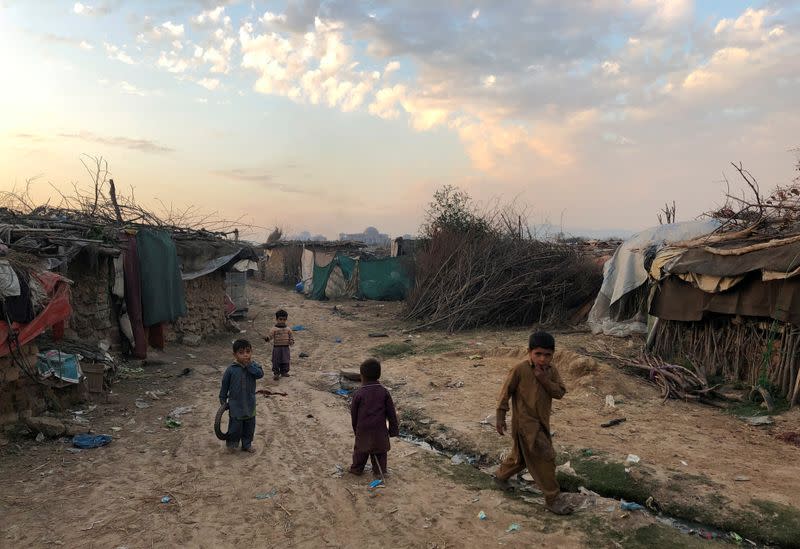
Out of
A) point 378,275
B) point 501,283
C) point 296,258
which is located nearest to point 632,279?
point 501,283

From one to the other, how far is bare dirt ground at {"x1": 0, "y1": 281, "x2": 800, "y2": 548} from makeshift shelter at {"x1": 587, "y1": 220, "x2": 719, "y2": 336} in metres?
3.31

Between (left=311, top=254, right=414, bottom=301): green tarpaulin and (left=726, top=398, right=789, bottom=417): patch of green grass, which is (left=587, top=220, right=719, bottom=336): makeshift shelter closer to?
(left=726, top=398, right=789, bottom=417): patch of green grass

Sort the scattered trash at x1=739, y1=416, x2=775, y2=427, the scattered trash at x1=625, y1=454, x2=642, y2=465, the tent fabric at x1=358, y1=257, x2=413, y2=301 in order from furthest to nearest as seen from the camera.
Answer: the tent fabric at x1=358, y1=257, x2=413, y2=301, the scattered trash at x1=739, y1=416, x2=775, y2=427, the scattered trash at x1=625, y1=454, x2=642, y2=465

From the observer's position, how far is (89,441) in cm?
532

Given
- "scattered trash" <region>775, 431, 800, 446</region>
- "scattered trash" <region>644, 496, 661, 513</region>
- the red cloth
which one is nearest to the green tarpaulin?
the red cloth

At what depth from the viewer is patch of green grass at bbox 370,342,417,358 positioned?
10.7 m

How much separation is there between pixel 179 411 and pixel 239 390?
1962mm

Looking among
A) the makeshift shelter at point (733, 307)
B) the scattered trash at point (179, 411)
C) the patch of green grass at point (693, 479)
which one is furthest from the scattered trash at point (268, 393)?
the makeshift shelter at point (733, 307)

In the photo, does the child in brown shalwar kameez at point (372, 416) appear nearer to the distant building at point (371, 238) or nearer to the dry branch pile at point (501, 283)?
the dry branch pile at point (501, 283)

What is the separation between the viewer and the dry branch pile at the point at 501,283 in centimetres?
1350

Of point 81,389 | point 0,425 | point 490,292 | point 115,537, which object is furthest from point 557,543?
point 490,292

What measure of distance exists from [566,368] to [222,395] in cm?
577

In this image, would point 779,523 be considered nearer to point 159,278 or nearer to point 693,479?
point 693,479

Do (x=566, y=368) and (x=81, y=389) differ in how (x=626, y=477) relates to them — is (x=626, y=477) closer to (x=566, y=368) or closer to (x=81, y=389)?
Result: (x=566, y=368)
